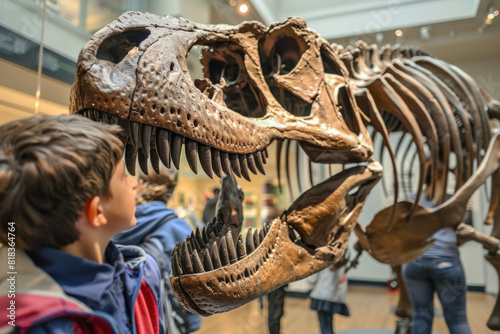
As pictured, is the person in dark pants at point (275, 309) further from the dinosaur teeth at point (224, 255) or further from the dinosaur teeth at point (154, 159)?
the dinosaur teeth at point (154, 159)

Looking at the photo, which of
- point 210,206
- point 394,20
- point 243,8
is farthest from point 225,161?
point 394,20

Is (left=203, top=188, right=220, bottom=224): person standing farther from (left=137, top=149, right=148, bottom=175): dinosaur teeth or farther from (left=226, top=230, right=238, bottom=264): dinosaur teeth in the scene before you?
(left=137, top=149, right=148, bottom=175): dinosaur teeth

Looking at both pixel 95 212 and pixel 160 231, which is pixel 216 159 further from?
pixel 160 231

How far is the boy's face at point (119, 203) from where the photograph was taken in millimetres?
Answer: 833

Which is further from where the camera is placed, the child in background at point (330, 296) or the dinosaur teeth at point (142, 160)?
the child in background at point (330, 296)

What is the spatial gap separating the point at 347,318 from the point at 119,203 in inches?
179

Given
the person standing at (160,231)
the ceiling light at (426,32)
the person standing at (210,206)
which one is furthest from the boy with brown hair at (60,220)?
the ceiling light at (426,32)

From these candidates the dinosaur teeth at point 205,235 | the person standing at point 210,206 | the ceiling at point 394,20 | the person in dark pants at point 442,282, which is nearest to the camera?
the dinosaur teeth at point 205,235

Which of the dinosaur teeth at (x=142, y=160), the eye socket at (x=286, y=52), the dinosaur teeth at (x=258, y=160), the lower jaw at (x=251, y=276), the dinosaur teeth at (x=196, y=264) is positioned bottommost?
the lower jaw at (x=251, y=276)

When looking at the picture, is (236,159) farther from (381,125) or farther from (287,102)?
(381,125)

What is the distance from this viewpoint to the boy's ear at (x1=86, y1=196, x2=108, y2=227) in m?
0.77

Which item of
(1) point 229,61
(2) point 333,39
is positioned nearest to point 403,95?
(1) point 229,61

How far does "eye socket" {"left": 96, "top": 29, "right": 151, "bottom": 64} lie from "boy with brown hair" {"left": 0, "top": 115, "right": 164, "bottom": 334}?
0.93 ft

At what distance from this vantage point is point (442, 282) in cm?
256
